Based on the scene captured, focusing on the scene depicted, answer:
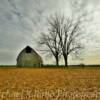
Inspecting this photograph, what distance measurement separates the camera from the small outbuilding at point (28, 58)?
186ft

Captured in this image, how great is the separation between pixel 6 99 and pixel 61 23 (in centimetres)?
5040

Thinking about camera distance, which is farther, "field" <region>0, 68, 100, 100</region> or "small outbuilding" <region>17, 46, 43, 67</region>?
"small outbuilding" <region>17, 46, 43, 67</region>

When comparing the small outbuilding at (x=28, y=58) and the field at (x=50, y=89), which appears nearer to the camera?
the field at (x=50, y=89)

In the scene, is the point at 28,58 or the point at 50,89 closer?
the point at 50,89

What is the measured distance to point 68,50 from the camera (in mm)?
53000

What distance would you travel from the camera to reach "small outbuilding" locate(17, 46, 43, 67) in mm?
56562

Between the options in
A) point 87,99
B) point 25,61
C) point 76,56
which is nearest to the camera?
point 87,99

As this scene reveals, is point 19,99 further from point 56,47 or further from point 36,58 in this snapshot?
point 36,58

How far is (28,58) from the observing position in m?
56.6

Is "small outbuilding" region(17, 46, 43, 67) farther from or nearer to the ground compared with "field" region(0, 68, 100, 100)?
farther from the ground

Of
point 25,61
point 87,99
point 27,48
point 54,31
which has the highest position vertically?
point 54,31

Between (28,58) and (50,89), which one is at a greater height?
(28,58)

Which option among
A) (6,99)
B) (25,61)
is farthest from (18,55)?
(6,99)

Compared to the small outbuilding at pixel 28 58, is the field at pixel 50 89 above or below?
below
